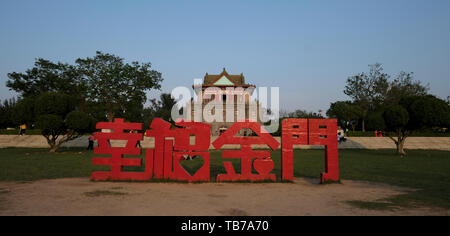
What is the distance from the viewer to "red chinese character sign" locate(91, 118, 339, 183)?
959 cm

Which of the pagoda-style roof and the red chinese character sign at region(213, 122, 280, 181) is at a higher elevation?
the pagoda-style roof

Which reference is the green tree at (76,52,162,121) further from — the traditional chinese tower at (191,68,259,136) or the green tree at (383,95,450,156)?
the green tree at (383,95,450,156)

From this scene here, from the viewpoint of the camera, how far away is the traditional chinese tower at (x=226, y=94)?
42000mm

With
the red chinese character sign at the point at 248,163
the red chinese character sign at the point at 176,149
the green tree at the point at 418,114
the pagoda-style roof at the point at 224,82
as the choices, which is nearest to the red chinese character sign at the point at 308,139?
the red chinese character sign at the point at 248,163

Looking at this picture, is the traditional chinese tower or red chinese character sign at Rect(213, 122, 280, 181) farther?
the traditional chinese tower

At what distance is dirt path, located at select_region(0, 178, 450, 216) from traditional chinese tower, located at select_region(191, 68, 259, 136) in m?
32.4

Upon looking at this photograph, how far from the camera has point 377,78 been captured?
46344 mm

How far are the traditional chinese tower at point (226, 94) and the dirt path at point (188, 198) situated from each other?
32.4 metres

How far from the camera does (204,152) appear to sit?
32.0 feet

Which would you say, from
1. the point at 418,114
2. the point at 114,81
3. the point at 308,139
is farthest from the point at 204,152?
the point at 114,81

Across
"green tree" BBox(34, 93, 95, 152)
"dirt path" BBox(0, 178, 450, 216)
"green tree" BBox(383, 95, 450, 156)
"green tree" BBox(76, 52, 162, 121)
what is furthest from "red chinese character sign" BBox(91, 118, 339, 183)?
"green tree" BBox(76, 52, 162, 121)

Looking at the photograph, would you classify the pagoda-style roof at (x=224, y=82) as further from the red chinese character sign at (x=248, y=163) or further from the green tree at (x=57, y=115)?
the red chinese character sign at (x=248, y=163)
